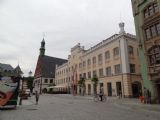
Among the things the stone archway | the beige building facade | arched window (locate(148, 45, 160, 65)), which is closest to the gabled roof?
the beige building facade

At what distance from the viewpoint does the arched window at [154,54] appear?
23.7 metres

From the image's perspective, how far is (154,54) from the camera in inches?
952

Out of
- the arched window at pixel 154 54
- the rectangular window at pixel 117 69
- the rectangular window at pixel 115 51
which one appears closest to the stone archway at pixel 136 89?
the rectangular window at pixel 117 69

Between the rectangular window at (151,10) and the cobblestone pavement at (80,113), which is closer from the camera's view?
the cobblestone pavement at (80,113)

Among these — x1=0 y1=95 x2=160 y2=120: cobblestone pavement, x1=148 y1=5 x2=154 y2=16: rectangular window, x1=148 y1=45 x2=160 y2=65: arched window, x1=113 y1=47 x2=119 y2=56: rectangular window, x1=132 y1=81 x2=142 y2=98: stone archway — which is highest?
x1=148 y1=5 x2=154 y2=16: rectangular window

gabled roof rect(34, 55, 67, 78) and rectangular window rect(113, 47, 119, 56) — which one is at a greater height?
gabled roof rect(34, 55, 67, 78)

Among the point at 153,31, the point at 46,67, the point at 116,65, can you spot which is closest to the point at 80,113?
the point at 153,31

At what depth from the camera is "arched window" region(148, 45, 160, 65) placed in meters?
23.7

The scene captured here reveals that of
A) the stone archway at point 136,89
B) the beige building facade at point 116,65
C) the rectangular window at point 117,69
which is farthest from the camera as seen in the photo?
the rectangular window at point 117,69

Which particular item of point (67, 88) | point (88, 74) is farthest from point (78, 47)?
point (67, 88)

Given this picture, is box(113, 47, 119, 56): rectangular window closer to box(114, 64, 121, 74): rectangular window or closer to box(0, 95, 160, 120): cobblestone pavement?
box(114, 64, 121, 74): rectangular window

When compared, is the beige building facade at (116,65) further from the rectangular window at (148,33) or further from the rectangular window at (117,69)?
the rectangular window at (148,33)

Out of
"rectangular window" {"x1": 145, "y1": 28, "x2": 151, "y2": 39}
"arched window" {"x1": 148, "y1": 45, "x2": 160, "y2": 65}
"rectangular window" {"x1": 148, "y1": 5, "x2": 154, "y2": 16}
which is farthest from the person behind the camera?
"rectangular window" {"x1": 145, "y1": 28, "x2": 151, "y2": 39}

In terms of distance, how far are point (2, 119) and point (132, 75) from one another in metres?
31.3
